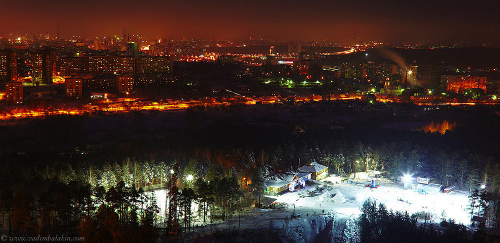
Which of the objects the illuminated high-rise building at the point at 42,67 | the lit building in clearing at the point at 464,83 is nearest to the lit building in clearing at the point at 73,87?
the illuminated high-rise building at the point at 42,67

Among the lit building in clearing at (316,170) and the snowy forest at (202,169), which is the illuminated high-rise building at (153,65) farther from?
the lit building in clearing at (316,170)

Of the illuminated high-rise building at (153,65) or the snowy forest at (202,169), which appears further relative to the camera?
the illuminated high-rise building at (153,65)

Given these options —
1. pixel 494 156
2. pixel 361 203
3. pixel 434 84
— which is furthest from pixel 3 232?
pixel 434 84

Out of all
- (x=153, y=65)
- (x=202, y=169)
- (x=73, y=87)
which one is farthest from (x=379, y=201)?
(x=153, y=65)

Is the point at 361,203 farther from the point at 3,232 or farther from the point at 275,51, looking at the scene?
the point at 275,51

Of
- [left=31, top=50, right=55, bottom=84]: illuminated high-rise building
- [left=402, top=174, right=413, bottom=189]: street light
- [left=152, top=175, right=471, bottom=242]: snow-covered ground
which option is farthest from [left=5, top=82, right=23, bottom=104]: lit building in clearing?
[left=402, top=174, right=413, bottom=189]: street light

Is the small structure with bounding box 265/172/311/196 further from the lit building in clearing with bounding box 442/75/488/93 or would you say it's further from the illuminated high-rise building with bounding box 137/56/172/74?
the lit building in clearing with bounding box 442/75/488/93

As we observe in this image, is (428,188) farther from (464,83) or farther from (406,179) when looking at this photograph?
(464,83)

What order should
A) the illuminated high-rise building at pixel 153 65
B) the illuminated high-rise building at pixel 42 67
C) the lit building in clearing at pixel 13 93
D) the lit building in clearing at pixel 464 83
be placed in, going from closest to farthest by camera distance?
the lit building in clearing at pixel 13 93 < the illuminated high-rise building at pixel 42 67 < the illuminated high-rise building at pixel 153 65 < the lit building in clearing at pixel 464 83
